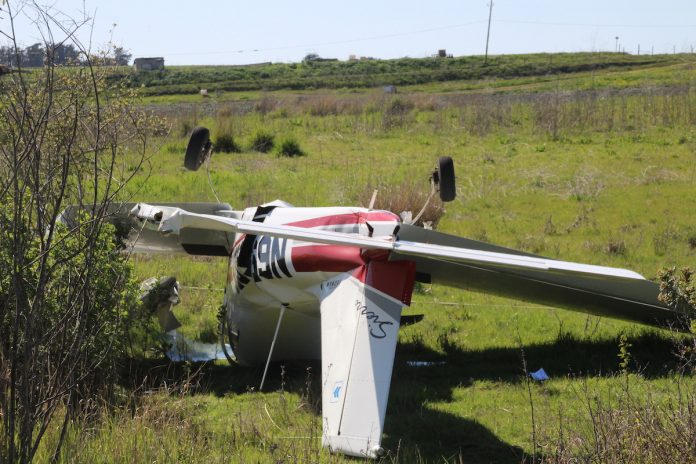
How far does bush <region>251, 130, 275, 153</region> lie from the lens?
2717 centimetres

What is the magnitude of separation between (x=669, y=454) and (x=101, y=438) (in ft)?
13.8

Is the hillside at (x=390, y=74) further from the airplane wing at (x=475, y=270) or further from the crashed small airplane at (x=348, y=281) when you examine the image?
the airplane wing at (x=475, y=270)

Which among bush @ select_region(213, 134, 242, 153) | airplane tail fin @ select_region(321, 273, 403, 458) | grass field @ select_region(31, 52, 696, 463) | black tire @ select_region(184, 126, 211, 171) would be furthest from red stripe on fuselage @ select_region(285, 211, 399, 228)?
bush @ select_region(213, 134, 242, 153)

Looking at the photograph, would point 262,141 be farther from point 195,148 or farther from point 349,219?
point 349,219

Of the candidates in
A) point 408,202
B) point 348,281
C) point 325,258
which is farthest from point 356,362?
point 408,202

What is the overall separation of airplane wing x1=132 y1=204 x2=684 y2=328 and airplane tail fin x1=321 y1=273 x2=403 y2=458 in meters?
0.55

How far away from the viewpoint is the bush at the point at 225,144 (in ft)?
89.4

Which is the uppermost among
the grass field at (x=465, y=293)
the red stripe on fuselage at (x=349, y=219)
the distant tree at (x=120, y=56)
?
the distant tree at (x=120, y=56)

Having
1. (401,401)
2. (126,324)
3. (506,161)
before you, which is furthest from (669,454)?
(506,161)

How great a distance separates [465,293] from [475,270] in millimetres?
3992

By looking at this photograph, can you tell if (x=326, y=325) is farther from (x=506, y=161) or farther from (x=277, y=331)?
(x=506, y=161)

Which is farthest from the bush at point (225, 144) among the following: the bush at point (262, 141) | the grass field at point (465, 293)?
the bush at point (262, 141)

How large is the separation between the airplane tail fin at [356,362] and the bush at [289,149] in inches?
692

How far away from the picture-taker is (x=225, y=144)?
2731 cm
